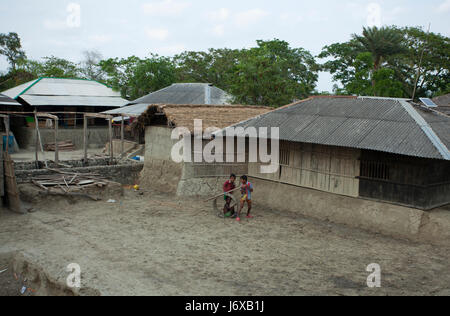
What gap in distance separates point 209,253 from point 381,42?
28.5m

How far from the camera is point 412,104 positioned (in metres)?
11.6

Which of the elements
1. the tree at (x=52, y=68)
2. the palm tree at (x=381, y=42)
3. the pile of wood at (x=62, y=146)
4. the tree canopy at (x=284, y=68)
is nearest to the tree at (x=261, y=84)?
the tree canopy at (x=284, y=68)

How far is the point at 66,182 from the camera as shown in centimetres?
1356

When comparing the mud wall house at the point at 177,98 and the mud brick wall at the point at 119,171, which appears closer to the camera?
the mud brick wall at the point at 119,171

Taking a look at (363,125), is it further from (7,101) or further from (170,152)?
(7,101)

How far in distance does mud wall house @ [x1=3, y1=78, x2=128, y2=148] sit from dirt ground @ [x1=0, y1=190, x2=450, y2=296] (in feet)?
47.5

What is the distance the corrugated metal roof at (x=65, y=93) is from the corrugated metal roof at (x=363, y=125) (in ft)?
52.9

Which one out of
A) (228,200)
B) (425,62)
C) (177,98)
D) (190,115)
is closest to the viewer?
(228,200)

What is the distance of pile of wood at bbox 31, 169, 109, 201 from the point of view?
12.9 m

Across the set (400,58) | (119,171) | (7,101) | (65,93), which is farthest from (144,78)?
(400,58)

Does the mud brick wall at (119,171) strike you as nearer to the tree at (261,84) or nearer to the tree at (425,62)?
the tree at (261,84)

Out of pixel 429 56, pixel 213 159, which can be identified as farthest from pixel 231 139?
pixel 429 56

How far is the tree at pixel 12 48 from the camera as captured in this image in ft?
128

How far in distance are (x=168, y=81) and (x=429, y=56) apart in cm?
1938
